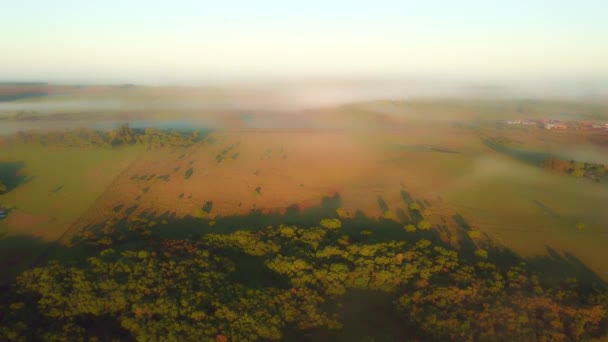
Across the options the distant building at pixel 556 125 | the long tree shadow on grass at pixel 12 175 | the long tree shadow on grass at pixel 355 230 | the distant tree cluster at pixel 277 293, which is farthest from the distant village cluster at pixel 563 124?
the long tree shadow on grass at pixel 12 175

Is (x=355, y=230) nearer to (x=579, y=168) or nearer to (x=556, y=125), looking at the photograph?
(x=579, y=168)

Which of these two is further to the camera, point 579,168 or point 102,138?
point 102,138

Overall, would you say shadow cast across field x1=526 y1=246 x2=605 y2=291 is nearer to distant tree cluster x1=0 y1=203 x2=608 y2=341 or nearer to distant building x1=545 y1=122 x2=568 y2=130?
distant tree cluster x1=0 y1=203 x2=608 y2=341

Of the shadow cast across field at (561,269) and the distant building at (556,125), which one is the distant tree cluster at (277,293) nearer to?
the shadow cast across field at (561,269)

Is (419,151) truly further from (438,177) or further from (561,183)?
(561,183)

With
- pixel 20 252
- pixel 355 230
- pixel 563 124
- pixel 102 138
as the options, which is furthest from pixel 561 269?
pixel 563 124

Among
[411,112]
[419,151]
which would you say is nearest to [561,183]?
[419,151]
